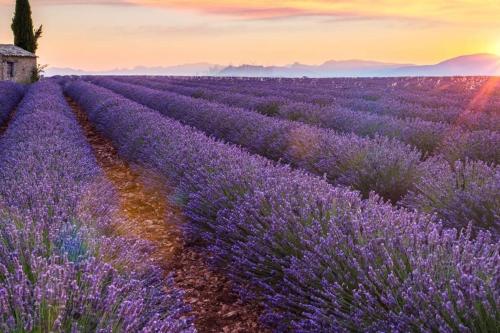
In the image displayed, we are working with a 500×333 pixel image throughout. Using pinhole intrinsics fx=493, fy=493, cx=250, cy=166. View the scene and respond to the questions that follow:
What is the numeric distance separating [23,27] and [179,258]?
3598 cm

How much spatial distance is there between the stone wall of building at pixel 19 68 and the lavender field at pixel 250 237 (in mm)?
25455

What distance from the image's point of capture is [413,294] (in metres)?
1.94

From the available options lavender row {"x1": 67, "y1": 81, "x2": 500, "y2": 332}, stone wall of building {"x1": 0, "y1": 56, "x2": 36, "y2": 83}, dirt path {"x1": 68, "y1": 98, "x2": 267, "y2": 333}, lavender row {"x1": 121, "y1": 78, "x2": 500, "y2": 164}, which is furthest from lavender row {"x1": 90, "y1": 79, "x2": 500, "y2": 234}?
stone wall of building {"x1": 0, "y1": 56, "x2": 36, "y2": 83}

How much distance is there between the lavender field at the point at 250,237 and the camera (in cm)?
183

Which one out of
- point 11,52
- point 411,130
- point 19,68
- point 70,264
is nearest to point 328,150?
point 411,130

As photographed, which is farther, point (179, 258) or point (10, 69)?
point (10, 69)

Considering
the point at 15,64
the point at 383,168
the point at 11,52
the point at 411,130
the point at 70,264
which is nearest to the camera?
the point at 70,264

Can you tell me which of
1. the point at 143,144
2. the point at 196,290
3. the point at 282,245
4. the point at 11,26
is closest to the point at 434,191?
the point at 282,245

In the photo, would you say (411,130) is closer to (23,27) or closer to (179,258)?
(179,258)

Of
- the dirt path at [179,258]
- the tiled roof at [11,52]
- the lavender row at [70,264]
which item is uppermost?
the tiled roof at [11,52]

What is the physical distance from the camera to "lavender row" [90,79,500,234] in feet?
12.2

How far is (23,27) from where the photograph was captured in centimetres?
3475

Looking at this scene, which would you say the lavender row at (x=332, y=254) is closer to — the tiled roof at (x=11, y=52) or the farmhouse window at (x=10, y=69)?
the tiled roof at (x=11, y=52)

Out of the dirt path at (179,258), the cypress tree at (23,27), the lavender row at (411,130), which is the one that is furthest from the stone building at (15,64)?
the dirt path at (179,258)
